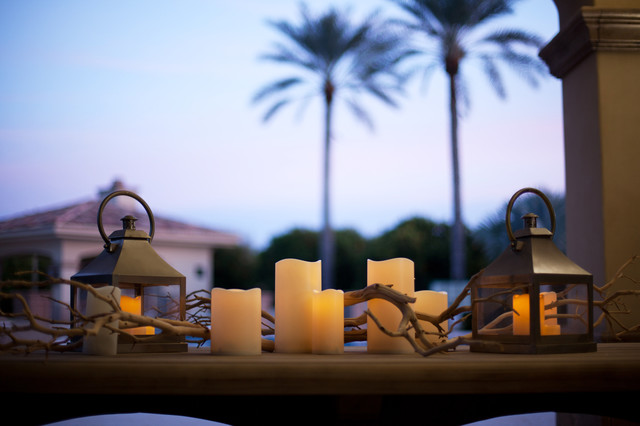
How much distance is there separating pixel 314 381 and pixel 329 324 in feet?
0.85

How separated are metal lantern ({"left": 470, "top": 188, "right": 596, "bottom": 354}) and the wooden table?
0.08m

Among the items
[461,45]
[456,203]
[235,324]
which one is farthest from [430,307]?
[461,45]

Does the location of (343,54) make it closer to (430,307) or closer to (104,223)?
(104,223)

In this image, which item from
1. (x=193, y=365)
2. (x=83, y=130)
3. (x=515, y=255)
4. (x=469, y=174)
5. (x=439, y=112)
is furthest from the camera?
(x=439, y=112)

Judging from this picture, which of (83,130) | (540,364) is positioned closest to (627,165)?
(540,364)

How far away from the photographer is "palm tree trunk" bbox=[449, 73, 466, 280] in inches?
470

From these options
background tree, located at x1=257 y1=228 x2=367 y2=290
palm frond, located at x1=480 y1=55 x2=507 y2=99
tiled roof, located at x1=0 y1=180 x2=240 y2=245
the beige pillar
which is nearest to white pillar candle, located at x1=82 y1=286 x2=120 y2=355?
the beige pillar

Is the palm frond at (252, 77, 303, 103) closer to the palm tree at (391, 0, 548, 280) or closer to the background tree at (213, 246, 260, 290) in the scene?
the palm tree at (391, 0, 548, 280)

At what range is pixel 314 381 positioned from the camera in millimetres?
904

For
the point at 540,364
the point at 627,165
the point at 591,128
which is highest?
the point at 591,128

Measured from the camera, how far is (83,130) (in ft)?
48.7

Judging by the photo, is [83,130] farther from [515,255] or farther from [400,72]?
[515,255]

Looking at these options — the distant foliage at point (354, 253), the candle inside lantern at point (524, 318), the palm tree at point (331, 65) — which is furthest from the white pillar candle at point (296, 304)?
the distant foliage at point (354, 253)

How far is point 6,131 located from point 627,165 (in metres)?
13.1
